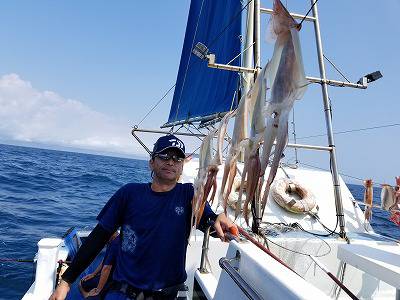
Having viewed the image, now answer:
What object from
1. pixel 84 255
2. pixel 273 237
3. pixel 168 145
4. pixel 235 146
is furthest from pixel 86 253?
pixel 273 237

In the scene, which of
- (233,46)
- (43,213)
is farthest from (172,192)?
(43,213)

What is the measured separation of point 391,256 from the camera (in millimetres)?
2330

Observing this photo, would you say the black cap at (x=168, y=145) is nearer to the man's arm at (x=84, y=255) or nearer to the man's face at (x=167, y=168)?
the man's face at (x=167, y=168)

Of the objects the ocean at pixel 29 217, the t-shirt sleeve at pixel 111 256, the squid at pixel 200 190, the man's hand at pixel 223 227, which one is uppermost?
the squid at pixel 200 190

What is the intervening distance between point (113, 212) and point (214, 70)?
6221mm

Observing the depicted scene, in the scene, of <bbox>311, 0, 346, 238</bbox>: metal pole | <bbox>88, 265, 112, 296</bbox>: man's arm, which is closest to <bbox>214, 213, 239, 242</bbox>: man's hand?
<bbox>88, 265, 112, 296</bbox>: man's arm

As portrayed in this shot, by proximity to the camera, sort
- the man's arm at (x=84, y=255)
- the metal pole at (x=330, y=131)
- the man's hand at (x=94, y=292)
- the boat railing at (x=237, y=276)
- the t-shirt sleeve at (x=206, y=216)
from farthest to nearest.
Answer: the metal pole at (x=330, y=131) → the man's hand at (x=94, y=292) → the t-shirt sleeve at (x=206, y=216) → the man's arm at (x=84, y=255) → the boat railing at (x=237, y=276)

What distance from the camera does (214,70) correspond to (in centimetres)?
783

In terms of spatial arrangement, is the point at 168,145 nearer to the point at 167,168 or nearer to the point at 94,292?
the point at 167,168

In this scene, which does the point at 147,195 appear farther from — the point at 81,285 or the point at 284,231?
the point at 284,231

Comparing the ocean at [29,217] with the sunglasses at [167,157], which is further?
the ocean at [29,217]

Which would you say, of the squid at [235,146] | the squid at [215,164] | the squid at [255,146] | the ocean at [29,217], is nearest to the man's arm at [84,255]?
the squid at [215,164]

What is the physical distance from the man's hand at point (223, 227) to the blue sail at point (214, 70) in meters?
4.38

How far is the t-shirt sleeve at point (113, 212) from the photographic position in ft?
7.04
